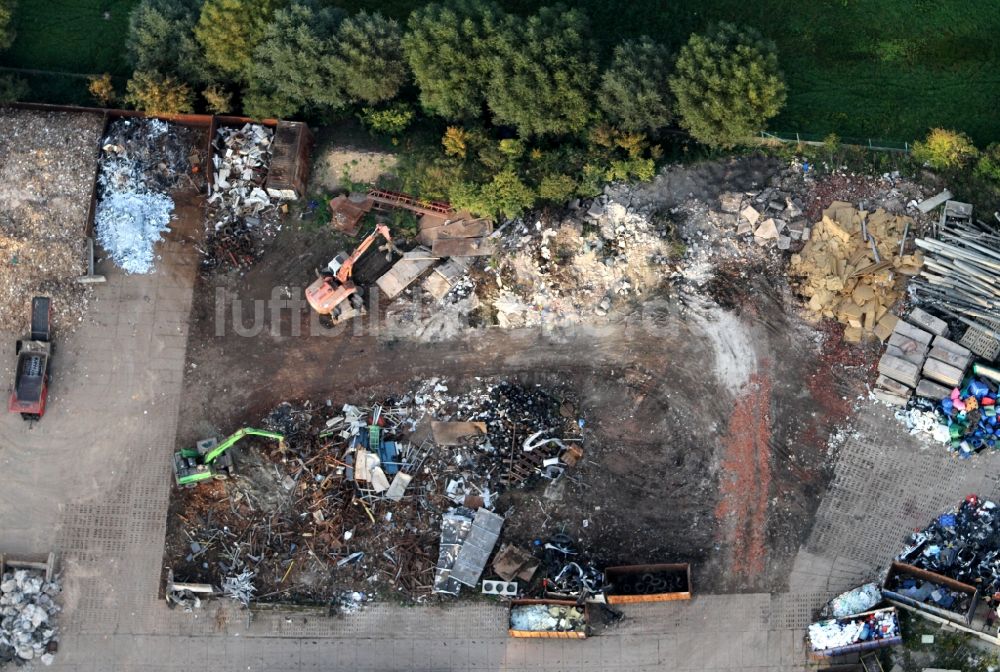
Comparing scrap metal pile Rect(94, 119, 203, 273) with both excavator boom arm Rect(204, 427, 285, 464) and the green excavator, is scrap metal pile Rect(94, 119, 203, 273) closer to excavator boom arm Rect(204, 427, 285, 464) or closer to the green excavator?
the green excavator

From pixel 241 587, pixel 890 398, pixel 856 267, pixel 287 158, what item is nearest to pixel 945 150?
pixel 856 267

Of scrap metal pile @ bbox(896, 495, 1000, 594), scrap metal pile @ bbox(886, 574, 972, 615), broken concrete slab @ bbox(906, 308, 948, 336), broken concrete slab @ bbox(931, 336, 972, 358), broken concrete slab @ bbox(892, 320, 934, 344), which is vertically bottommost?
scrap metal pile @ bbox(886, 574, 972, 615)

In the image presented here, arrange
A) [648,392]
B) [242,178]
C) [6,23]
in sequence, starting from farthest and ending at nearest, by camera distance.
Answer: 1. [6,23]
2. [242,178]
3. [648,392]

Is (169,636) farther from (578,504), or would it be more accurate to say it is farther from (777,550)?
(777,550)

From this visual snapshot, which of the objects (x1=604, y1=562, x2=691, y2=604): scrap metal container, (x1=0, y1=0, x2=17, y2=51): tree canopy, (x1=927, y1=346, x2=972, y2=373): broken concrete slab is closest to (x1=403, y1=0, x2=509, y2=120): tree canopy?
(x1=0, y1=0, x2=17, y2=51): tree canopy

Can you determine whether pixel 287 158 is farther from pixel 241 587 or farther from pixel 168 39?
pixel 241 587

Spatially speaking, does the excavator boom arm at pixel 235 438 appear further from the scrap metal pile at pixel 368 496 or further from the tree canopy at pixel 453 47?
the tree canopy at pixel 453 47

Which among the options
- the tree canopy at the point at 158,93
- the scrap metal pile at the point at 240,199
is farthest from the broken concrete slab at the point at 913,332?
the tree canopy at the point at 158,93

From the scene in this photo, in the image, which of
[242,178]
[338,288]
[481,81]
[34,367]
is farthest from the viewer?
[242,178]

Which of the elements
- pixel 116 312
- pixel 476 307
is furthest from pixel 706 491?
pixel 116 312
